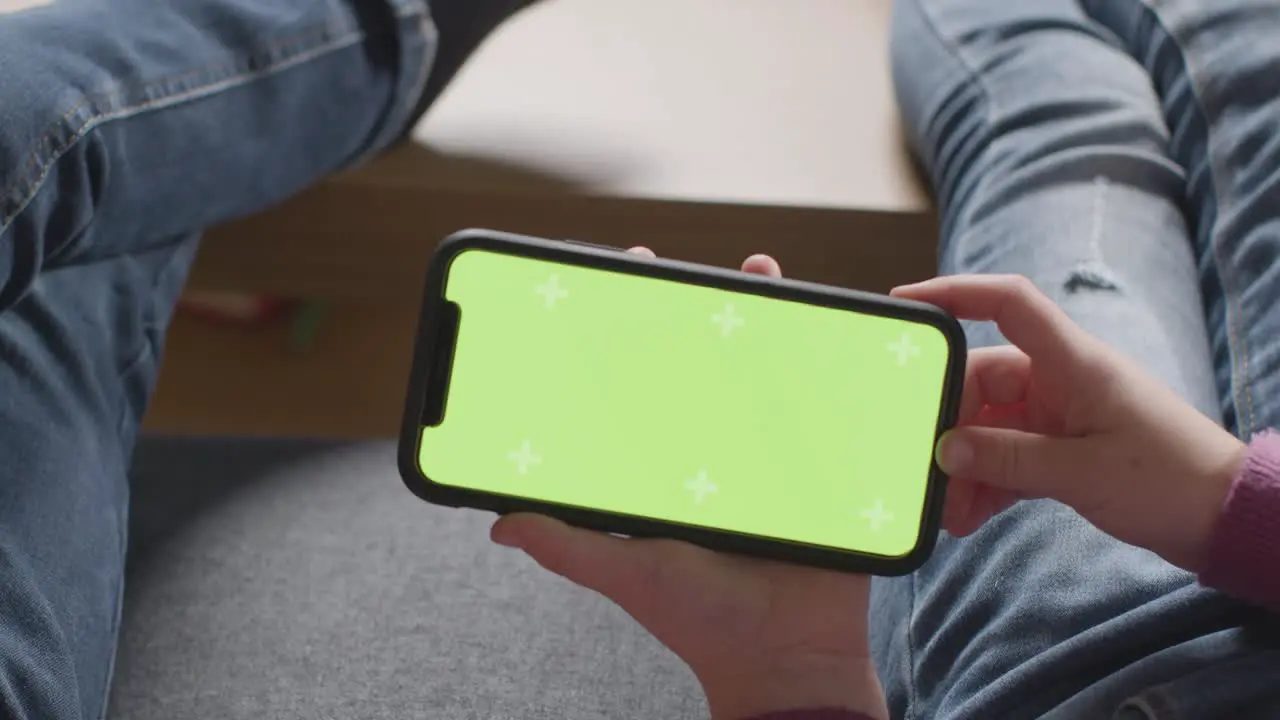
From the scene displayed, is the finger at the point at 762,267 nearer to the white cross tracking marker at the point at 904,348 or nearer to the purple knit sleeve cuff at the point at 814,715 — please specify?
the white cross tracking marker at the point at 904,348

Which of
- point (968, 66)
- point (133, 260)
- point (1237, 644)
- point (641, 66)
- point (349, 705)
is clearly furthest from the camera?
point (641, 66)

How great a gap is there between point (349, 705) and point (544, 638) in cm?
9

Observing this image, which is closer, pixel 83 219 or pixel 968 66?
pixel 83 219

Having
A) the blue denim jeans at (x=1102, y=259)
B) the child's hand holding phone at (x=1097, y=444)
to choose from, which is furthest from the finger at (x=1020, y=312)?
the blue denim jeans at (x=1102, y=259)

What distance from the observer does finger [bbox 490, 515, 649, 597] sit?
435 mm

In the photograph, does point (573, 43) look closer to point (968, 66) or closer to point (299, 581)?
point (968, 66)

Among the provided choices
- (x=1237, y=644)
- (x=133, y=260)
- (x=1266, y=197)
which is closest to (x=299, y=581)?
(x=133, y=260)

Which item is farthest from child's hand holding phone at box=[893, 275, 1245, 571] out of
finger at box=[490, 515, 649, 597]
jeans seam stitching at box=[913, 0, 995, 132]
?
jeans seam stitching at box=[913, 0, 995, 132]

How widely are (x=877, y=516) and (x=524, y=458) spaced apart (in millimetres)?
136

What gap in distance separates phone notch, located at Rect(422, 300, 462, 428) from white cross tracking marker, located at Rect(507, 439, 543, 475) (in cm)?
3

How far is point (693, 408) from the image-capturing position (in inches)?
18.1

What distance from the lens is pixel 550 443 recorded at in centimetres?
46

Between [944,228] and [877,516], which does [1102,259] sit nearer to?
[944,228]

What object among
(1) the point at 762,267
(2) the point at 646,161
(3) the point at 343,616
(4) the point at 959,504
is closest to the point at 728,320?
(1) the point at 762,267
